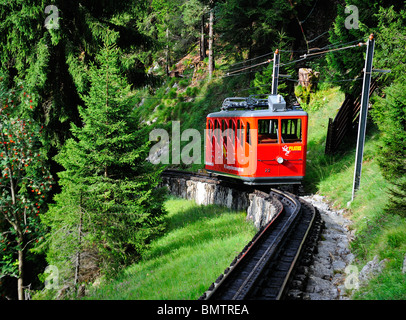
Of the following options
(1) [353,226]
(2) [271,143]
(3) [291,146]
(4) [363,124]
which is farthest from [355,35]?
(1) [353,226]

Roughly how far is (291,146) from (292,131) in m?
0.60

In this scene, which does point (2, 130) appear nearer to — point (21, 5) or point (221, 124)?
point (21, 5)

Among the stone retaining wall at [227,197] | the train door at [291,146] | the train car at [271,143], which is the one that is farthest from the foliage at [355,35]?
the stone retaining wall at [227,197]

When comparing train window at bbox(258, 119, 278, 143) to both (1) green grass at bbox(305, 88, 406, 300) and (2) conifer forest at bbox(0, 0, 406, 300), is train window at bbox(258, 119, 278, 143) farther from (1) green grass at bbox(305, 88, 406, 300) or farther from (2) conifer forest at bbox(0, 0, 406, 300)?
(1) green grass at bbox(305, 88, 406, 300)

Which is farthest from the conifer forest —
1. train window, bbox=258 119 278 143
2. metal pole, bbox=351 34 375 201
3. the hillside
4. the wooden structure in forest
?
train window, bbox=258 119 278 143

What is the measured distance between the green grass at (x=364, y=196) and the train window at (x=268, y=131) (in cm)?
350

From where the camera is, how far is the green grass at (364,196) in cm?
580

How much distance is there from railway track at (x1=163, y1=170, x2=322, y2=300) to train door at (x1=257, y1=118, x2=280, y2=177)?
2.49m

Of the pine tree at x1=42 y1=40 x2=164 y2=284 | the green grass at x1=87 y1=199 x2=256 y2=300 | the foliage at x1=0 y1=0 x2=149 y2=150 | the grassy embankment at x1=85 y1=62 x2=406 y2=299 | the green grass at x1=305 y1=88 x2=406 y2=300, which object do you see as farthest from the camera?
the foliage at x1=0 y1=0 x2=149 y2=150

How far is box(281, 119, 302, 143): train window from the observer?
13.2 metres

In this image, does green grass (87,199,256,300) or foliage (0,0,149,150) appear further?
foliage (0,0,149,150)

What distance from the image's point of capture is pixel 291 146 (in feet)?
43.2

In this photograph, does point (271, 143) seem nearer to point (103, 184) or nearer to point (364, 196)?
point (364, 196)
